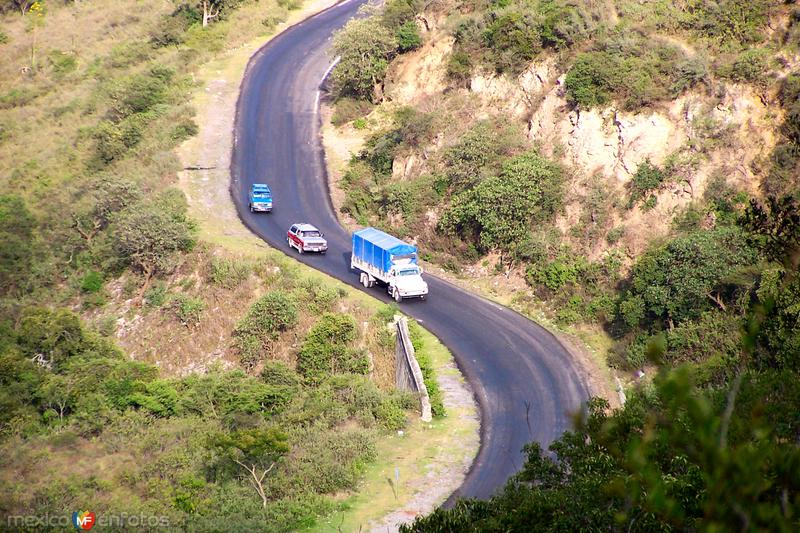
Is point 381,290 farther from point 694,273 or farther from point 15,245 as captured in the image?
point 15,245

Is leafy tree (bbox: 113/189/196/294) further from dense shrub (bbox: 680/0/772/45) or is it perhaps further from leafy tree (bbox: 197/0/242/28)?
leafy tree (bbox: 197/0/242/28)

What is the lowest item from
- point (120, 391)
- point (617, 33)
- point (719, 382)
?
point (120, 391)

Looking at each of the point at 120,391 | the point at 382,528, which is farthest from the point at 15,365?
the point at 382,528

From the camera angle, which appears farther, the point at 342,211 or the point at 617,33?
the point at 342,211

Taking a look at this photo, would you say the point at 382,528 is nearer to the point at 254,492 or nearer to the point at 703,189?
the point at 254,492

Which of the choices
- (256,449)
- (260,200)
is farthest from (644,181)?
(256,449)

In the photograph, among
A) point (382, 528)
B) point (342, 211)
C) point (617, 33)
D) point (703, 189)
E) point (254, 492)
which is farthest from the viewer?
point (342, 211)
